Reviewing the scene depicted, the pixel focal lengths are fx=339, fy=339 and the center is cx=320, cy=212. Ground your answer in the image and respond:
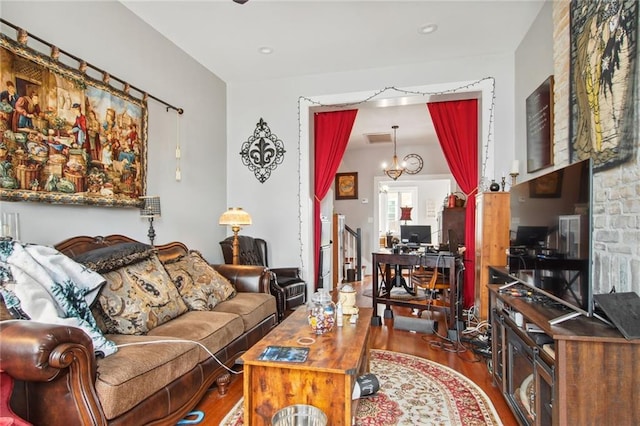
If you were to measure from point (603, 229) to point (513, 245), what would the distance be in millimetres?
616

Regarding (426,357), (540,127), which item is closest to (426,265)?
(426,357)

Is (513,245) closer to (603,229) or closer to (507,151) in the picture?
(603,229)

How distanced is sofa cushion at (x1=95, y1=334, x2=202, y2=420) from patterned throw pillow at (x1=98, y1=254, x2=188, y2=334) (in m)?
0.10

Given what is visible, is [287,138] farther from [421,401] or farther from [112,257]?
[421,401]

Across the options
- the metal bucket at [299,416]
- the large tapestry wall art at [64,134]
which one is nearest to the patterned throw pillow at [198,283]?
the large tapestry wall art at [64,134]

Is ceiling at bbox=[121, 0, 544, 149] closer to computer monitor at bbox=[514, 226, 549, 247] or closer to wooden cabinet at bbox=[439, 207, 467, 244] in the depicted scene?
computer monitor at bbox=[514, 226, 549, 247]

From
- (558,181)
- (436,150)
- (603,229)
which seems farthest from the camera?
(436,150)

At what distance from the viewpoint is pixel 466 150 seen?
4.11 meters

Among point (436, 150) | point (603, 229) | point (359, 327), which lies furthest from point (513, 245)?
point (436, 150)

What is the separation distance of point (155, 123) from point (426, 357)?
328cm

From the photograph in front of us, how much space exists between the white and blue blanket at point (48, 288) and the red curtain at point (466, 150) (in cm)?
376

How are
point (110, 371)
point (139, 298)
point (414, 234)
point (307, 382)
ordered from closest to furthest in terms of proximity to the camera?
point (110, 371) < point (307, 382) < point (139, 298) < point (414, 234)

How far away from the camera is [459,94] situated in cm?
392

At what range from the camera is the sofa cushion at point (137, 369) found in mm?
1420
